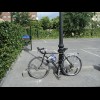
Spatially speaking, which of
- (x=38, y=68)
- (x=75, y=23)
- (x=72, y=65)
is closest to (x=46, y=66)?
(x=38, y=68)

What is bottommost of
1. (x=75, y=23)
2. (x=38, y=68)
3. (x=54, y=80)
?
(x=54, y=80)

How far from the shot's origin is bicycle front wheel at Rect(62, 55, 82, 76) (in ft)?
26.4

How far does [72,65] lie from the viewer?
26.5 feet

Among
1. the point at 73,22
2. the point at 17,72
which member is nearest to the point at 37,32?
the point at 73,22

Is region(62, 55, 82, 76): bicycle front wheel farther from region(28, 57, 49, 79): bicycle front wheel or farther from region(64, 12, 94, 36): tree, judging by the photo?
region(64, 12, 94, 36): tree

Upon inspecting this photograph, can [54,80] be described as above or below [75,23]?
below

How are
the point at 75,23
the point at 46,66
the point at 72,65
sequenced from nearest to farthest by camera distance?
the point at 46,66
the point at 72,65
the point at 75,23

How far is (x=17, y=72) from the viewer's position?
28.8 ft

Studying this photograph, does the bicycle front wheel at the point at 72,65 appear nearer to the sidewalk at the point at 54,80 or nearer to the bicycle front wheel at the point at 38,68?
the sidewalk at the point at 54,80

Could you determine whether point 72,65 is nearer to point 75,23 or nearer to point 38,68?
point 38,68

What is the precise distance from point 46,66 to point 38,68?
0.92ft

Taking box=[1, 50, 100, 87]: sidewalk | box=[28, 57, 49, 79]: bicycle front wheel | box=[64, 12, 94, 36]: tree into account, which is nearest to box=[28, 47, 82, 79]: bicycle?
box=[28, 57, 49, 79]: bicycle front wheel
